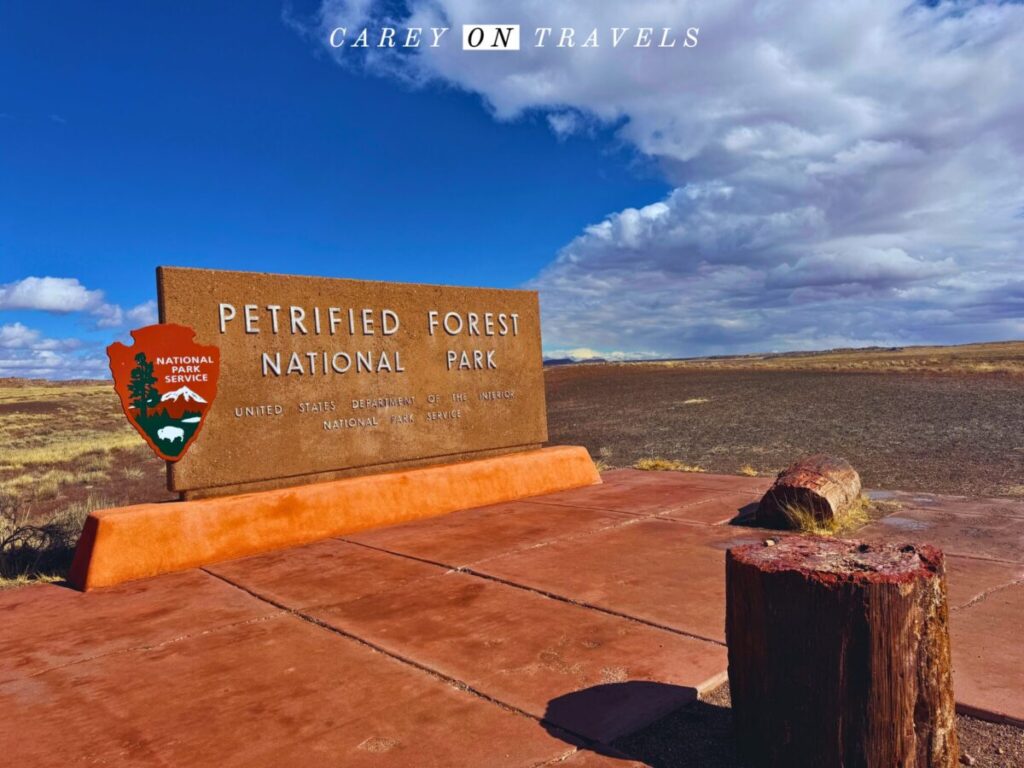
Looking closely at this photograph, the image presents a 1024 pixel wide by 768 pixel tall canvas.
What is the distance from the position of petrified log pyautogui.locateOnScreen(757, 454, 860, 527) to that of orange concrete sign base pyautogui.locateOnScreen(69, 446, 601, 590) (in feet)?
9.60

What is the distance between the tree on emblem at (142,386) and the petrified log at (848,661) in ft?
16.6

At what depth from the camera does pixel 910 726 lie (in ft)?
8.01

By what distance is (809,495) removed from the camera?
6.36 meters

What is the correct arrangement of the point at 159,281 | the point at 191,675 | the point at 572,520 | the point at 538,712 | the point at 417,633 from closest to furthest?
the point at 538,712, the point at 191,675, the point at 417,633, the point at 159,281, the point at 572,520

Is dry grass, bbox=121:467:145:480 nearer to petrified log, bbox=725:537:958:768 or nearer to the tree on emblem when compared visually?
the tree on emblem

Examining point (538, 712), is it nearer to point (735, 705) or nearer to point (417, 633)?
point (735, 705)

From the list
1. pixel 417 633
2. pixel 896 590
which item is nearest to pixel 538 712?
pixel 417 633

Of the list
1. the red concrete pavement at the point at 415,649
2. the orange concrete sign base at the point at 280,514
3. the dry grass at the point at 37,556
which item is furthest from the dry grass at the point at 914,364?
the dry grass at the point at 37,556

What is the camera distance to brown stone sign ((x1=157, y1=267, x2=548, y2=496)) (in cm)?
627

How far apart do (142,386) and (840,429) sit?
1619 centimetres

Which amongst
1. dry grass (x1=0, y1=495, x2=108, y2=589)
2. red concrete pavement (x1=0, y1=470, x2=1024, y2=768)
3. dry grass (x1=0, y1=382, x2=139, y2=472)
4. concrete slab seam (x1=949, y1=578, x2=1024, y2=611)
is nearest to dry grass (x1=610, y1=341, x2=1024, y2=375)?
concrete slab seam (x1=949, y1=578, x2=1024, y2=611)

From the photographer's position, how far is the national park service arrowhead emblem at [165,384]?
5.85 meters

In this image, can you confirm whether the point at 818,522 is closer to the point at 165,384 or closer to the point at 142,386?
the point at 165,384

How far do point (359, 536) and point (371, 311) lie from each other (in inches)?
88.4
